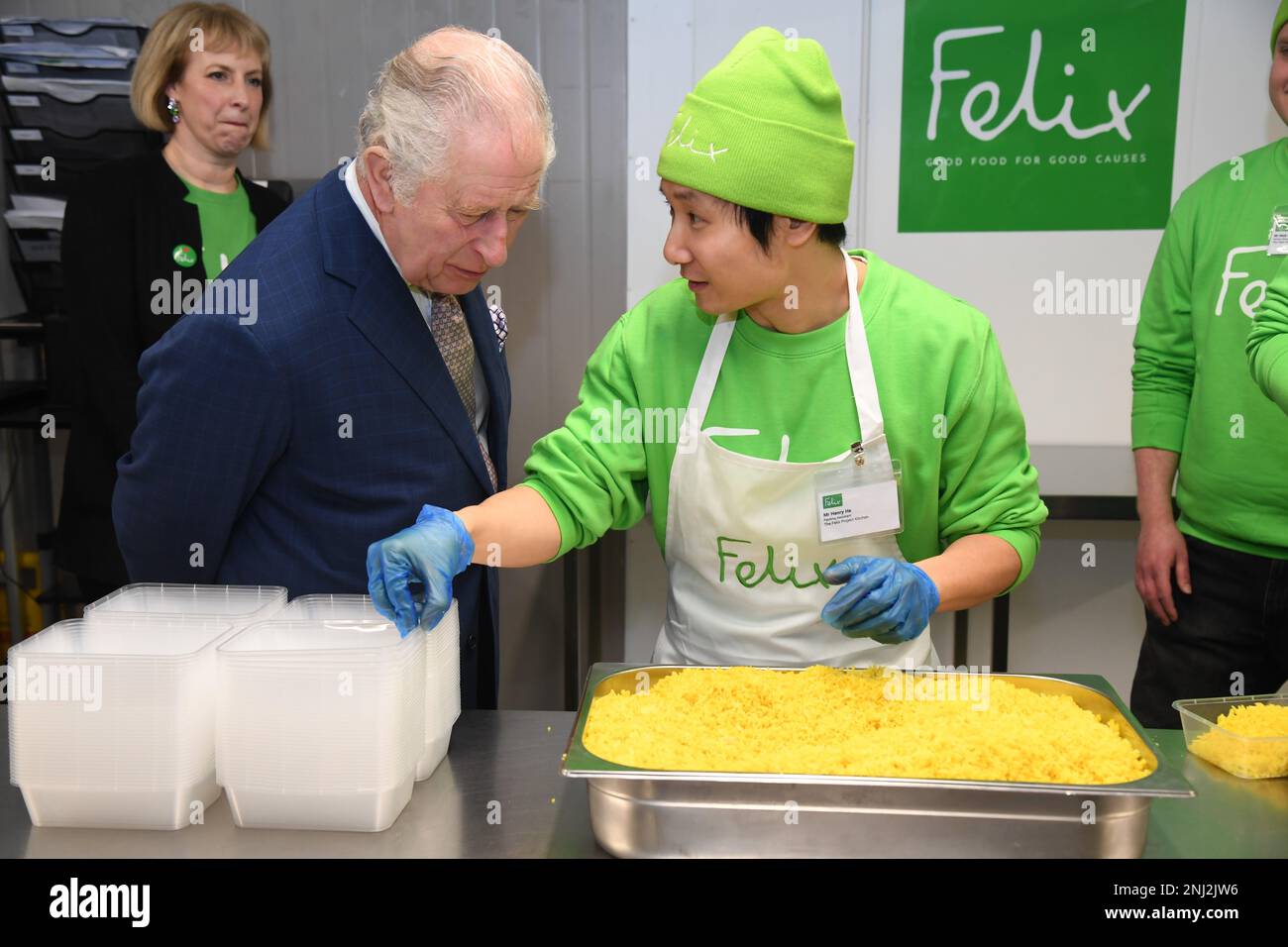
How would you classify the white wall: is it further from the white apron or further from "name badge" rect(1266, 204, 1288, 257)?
the white apron

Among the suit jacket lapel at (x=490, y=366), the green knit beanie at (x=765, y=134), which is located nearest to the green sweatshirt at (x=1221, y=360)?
the green knit beanie at (x=765, y=134)

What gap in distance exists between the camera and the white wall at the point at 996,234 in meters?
2.89

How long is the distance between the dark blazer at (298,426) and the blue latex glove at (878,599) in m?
0.56

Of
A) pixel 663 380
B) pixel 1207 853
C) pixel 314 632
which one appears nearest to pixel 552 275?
pixel 663 380

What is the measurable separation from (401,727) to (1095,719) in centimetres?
79

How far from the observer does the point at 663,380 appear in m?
1.77

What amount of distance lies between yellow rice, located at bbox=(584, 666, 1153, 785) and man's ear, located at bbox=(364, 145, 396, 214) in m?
0.73

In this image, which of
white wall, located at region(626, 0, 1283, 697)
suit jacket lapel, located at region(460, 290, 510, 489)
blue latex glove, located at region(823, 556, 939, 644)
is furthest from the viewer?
white wall, located at region(626, 0, 1283, 697)

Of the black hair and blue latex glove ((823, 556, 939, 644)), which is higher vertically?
the black hair

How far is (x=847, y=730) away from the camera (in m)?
1.29

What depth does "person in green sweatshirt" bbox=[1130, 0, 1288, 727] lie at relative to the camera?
210 cm

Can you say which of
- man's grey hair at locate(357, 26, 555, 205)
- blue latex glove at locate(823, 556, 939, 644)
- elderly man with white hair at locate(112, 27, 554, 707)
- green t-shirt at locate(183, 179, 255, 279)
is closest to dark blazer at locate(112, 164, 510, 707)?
elderly man with white hair at locate(112, 27, 554, 707)

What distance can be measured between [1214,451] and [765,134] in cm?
117

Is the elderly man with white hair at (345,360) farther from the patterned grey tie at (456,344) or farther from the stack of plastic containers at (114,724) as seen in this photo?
the stack of plastic containers at (114,724)
